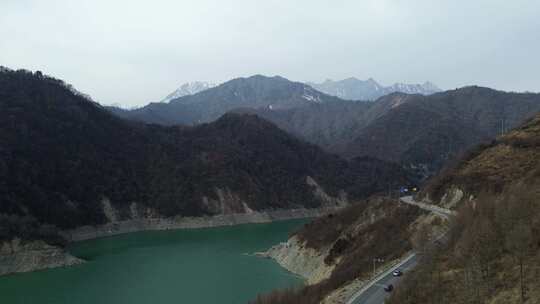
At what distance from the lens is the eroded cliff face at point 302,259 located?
50.9 m

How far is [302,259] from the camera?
191ft

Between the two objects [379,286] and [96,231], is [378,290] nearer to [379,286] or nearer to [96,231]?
[379,286]

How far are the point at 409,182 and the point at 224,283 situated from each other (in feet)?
362

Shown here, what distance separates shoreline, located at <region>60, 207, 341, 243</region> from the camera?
3630 inches

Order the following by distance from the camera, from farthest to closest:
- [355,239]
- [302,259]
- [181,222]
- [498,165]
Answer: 1. [181,222]
2. [302,259]
3. [355,239]
4. [498,165]


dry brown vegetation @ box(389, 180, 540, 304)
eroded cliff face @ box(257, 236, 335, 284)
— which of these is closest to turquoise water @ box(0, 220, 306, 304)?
eroded cliff face @ box(257, 236, 335, 284)

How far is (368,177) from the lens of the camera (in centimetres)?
15012

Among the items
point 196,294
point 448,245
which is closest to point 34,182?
point 196,294

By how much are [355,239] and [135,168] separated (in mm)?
75177

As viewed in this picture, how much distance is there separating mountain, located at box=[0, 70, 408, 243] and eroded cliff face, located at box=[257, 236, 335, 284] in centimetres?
3141

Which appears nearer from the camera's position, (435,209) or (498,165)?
(498,165)

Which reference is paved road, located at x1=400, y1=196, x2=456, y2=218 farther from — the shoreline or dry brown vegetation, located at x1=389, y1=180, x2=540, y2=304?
the shoreline

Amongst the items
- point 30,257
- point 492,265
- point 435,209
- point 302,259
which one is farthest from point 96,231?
point 492,265

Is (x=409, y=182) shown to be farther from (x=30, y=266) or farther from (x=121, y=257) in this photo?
(x=30, y=266)
